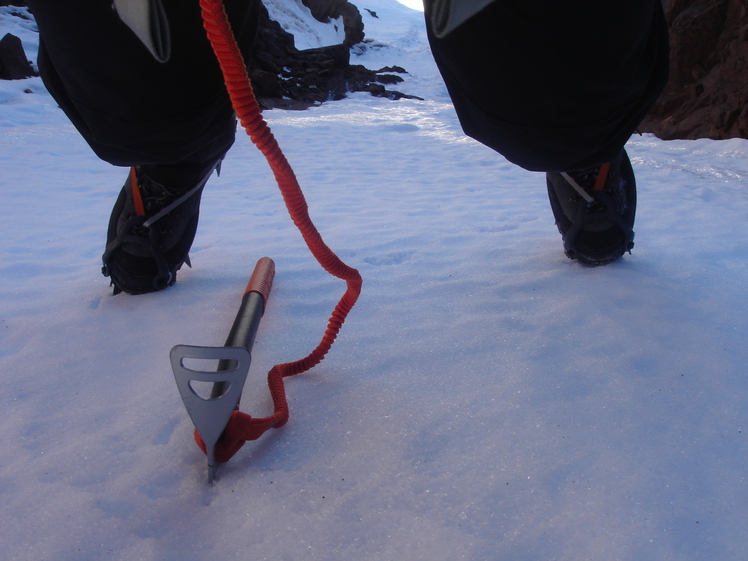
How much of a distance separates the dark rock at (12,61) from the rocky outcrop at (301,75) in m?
2.22

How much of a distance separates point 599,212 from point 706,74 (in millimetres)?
3337

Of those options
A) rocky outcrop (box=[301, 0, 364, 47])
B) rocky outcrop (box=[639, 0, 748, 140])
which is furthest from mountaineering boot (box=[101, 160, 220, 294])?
rocky outcrop (box=[301, 0, 364, 47])

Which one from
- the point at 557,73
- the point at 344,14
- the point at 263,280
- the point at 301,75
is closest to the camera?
the point at 557,73

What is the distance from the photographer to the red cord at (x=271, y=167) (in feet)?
1.83

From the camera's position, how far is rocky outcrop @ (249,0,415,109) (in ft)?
20.6

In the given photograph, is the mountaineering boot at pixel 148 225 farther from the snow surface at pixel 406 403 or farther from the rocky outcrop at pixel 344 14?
the rocky outcrop at pixel 344 14

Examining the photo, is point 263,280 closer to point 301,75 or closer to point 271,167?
point 271,167

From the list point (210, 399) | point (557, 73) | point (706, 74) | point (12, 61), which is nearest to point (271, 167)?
point (210, 399)

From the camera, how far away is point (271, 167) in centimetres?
63

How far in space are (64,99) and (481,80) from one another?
2.23 ft

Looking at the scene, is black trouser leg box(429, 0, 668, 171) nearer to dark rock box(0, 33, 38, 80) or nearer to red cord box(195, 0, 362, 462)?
red cord box(195, 0, 362, 462)

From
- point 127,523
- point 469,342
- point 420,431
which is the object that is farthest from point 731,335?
point 127,523

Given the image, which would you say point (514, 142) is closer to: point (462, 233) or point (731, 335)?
point (731, 335)

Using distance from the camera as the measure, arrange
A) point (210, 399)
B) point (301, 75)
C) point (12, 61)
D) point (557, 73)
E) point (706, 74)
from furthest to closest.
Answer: point (301, 75) → point (12, 61) → point (706, 74) → point (557, 73) → point (210, 399)
